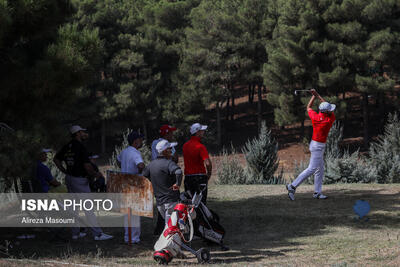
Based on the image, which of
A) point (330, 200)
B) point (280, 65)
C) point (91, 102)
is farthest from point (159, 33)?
point (330, 200)

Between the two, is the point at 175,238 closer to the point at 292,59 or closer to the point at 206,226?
the point at 206,226

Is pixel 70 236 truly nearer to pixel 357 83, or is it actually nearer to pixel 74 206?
pixel 74 206

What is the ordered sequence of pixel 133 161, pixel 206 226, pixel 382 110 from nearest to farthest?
1. pixel 206 226
2. pixel 133 161
3. pixel 382 110

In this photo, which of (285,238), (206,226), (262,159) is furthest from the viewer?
(262,159)

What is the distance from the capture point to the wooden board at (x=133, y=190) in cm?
824

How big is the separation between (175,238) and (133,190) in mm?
1303

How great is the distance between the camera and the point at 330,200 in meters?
11.6

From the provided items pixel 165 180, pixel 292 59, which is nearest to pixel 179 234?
pixel 165 180

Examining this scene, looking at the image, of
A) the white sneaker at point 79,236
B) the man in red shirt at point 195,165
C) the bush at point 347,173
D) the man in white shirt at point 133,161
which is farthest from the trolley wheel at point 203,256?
the bush at point 347,173

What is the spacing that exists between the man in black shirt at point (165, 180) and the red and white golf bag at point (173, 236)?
1.03ft

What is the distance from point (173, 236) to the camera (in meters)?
7.45

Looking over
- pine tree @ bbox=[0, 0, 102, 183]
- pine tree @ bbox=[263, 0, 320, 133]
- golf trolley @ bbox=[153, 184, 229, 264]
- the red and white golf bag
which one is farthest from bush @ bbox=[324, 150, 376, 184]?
pine tree @ bbox=[263, 0, 320, 133]

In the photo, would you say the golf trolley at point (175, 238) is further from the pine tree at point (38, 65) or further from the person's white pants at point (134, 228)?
the pine tree at point (38, 65)

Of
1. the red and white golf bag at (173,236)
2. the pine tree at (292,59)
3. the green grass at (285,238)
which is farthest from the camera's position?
the pine tree at (292,59)
